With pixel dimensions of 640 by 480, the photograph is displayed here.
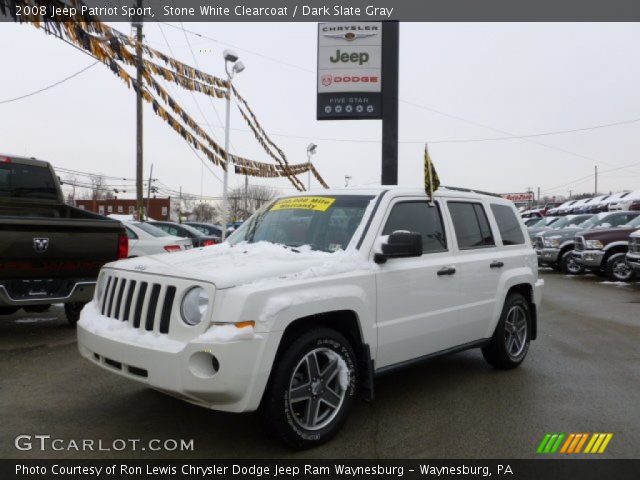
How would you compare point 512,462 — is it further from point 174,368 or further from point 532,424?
point 174,368

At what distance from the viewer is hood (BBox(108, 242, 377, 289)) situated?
11.0 feet

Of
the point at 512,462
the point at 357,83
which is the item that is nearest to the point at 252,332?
the point at 512,462

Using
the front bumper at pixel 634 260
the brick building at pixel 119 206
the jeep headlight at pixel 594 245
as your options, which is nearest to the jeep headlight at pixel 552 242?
the jeep headlight at pixel 594 245

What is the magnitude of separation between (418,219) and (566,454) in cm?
208

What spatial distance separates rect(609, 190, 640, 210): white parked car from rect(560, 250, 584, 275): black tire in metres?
20.7

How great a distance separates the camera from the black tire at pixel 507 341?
17.4ft

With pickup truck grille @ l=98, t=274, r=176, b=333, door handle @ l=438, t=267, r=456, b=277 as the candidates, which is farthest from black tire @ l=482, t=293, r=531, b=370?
pickup truck grille @ l=98, t=274, r=176, b=333

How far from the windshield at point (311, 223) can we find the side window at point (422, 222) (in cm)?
26

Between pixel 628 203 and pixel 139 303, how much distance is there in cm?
3738

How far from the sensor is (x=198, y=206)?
117375 mm

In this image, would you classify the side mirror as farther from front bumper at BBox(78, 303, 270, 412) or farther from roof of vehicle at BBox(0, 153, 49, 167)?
roof of vehicle at BBox(0, 153, 49, 167)

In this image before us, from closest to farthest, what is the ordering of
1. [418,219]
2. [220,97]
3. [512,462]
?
[512,462]
[418,219]
[220,97]

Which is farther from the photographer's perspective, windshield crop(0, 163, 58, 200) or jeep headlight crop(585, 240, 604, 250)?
jeep headlight crop(585, 240, 604, 250)

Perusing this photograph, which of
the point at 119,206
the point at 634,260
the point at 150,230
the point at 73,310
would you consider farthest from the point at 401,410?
the point at 119,206
